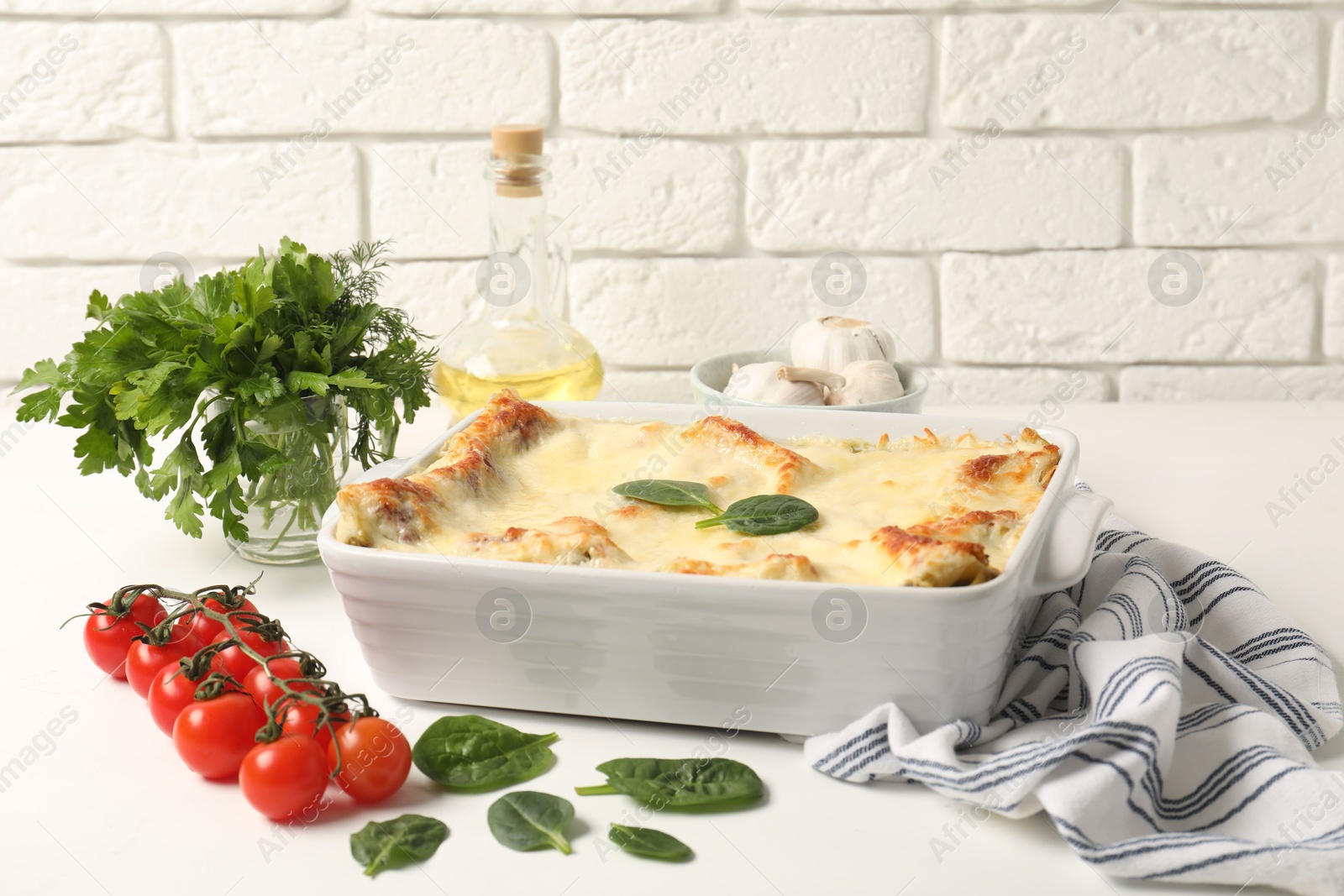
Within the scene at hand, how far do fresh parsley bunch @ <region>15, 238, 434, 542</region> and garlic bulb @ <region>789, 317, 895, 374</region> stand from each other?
517mm

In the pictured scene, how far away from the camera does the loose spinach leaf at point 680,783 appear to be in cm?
87

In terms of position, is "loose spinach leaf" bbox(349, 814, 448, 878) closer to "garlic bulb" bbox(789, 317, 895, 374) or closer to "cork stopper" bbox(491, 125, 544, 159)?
"garlic bulb" bbox(789, 317, 895, 374)

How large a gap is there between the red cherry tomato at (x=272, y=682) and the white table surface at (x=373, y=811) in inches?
2.7

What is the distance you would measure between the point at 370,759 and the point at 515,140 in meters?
0.93

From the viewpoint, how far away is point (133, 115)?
1.91m

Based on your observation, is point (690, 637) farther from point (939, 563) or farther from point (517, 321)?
point (517, 321)

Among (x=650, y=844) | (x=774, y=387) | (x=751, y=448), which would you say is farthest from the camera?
(x=774, y=387)

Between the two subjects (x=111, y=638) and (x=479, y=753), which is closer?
(x=479, y=753)

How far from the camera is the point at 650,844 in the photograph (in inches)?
32.4

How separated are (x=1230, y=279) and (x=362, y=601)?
1.52 m

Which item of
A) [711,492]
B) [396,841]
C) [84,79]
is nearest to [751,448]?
[711,492]

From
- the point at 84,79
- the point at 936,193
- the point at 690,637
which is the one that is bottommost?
the point at 690,637

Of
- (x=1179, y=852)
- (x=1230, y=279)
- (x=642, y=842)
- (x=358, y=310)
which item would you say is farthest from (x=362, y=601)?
(x=1230, y=279)

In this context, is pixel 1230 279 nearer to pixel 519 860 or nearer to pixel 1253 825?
pixel 1253 825
